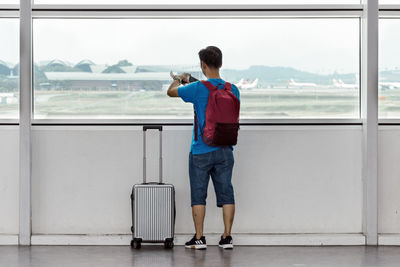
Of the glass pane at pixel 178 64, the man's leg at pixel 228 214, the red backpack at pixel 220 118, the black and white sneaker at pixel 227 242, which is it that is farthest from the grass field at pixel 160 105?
the black and white sneaker at pixel 227 242

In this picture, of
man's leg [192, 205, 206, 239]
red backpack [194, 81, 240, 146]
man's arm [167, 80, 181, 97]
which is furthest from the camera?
man's leg [192, 205, 206, 239]

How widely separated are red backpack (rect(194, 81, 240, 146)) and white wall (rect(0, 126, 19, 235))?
5.32ft

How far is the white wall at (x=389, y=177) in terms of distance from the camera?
19.1ft

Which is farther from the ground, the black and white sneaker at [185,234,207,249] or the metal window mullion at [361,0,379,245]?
the metal window mullion at [361,0,379,245]

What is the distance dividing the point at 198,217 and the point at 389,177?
165cm

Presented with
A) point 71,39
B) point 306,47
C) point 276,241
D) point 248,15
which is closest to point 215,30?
point 248,15

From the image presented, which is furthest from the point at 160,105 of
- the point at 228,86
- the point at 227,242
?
the point at 227,242

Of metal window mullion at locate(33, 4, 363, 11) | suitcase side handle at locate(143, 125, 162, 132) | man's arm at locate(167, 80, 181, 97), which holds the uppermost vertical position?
metal window mullion at locate(33, 4, 363, 11)

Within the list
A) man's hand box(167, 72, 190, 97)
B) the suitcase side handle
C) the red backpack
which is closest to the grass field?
the suitcase side handle

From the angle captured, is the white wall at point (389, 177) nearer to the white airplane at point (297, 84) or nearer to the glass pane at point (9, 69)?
the white airplane at point (297, 84)

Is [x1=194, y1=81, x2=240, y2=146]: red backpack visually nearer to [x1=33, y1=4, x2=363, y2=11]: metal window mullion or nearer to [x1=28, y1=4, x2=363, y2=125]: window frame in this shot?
[x1=28, y1=4, x2=363, y2=125]: window frame

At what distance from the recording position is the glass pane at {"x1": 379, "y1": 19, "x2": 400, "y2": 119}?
19.4ft

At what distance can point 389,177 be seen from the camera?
582 centimetres
